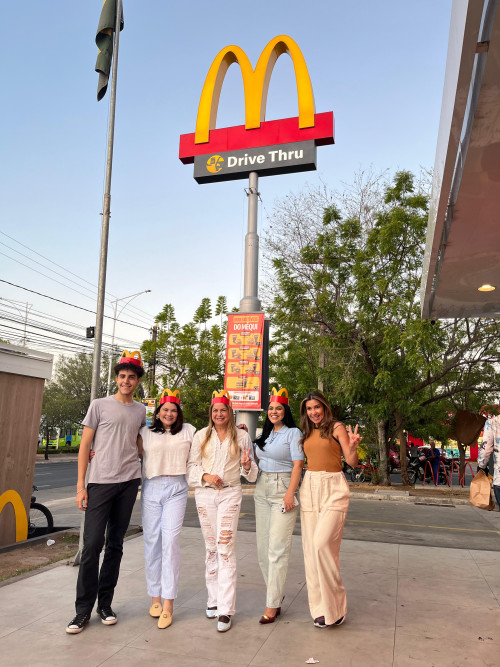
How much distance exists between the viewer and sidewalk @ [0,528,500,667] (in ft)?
11.6

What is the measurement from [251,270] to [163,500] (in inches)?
365

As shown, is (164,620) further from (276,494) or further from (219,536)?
(276,494)

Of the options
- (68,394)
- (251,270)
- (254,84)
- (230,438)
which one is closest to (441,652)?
(230,438)

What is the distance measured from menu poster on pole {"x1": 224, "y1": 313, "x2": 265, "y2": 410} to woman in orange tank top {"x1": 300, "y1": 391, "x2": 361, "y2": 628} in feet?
25.0

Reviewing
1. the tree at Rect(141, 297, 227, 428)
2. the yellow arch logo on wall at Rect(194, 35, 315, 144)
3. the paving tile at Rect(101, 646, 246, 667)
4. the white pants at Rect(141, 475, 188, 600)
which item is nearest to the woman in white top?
the white pants at Rect(141, 475, 188, 600)

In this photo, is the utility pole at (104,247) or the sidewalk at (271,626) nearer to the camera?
the sidewalk at (271,626)

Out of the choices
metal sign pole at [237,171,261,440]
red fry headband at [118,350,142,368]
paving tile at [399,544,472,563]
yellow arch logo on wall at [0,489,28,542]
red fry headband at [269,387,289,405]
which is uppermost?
metal sign pole at [237,171,261,440]

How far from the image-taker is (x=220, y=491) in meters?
4.29

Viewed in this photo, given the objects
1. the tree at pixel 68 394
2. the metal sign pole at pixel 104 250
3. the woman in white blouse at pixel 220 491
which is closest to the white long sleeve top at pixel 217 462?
the woman in white blouse at pixel 220 491

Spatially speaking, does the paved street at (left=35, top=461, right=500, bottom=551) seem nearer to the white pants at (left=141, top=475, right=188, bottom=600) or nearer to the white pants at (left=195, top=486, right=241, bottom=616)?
the white pants at (left=195, top=486, right=241, bottom=616)

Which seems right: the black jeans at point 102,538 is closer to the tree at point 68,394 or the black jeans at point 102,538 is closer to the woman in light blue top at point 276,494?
the woman in light blue top at point 276,494

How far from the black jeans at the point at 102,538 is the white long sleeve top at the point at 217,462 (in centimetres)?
55

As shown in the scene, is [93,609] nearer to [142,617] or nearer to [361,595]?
[142,617]

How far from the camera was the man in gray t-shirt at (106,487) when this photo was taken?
4078 millimetres
